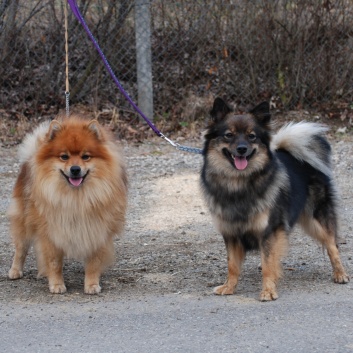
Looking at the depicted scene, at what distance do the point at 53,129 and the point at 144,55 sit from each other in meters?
5.25

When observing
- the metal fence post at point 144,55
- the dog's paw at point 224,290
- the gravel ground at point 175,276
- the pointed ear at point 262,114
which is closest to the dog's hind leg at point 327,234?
the gravel ground at point 175,276

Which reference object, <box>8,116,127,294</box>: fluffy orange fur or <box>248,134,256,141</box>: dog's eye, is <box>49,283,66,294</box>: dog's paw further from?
<box>248,134,256,141</box>: dog's eye

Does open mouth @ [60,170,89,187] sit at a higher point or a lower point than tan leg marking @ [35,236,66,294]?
higher

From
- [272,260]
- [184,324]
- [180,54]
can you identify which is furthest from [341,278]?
[180,54]

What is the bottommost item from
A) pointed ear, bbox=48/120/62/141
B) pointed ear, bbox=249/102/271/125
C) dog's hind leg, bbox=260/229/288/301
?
dog's hind leg, bbox=260/229/288/301

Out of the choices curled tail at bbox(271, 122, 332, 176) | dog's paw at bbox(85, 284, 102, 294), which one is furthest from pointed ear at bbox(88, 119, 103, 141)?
→ curled tail at bbox(271, 122, 332, 176)

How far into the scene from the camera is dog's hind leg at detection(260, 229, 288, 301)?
505cm

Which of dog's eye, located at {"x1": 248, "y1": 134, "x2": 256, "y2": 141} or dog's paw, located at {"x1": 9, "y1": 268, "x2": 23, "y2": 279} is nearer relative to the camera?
dog's eye, located at {"x1": 248, "y1": 134, "x2": 256, "y2": 141}

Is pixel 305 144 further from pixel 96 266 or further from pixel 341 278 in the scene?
pixel 96 266

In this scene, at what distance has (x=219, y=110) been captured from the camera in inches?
203

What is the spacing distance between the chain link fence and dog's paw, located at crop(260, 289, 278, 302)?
5.66 meters

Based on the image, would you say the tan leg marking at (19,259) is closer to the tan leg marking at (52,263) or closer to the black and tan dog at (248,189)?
the tan leg marking at (52,263)

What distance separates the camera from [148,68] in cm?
1018

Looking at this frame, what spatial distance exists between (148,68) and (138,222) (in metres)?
3.63
